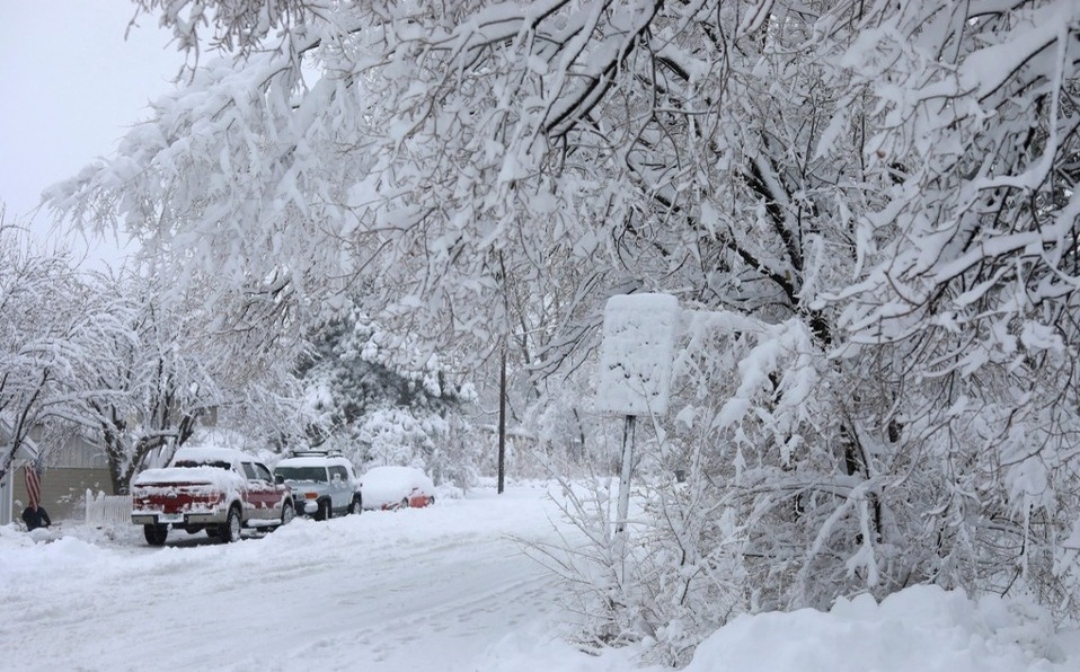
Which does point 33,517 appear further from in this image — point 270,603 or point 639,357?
point 639,357

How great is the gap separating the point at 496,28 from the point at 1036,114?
3252 millimetres

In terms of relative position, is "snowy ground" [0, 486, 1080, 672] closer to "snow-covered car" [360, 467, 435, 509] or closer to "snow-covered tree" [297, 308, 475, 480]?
"snow-covered car" [360, 467, 435, 509]

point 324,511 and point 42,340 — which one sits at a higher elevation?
point 42,340

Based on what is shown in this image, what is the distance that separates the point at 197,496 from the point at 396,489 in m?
12.5

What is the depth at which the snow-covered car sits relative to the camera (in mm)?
33406

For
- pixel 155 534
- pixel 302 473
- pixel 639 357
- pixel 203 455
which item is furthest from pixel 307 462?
pixel 639 357

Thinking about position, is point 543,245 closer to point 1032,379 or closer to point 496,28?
point 496,28

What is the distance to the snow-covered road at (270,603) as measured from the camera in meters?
9.52

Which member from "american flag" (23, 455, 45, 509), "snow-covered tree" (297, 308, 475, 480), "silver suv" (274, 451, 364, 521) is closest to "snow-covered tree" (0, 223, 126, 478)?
"american flag" (23, 455, 45, 509)

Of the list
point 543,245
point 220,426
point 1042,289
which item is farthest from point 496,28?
point 220,426

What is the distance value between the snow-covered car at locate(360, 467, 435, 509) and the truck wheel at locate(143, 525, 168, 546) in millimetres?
10082

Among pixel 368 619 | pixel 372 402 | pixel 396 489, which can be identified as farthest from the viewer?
pixel 372 402

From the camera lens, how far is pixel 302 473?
96.8ft

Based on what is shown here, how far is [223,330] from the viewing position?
11.9m
